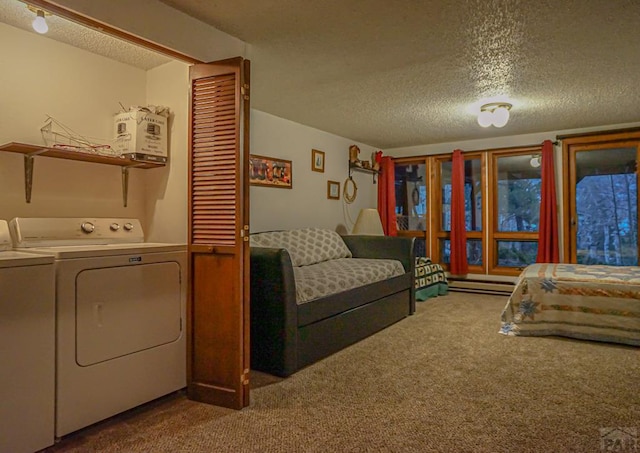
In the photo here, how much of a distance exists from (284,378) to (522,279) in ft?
7.68

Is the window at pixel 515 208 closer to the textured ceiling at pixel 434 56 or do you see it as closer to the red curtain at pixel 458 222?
the red curtain at pixel 458 222

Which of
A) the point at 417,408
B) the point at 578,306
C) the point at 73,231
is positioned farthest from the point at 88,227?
the point at 578,306

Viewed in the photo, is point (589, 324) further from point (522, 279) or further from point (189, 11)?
point (189, 11)

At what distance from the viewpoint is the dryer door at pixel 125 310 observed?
6.32 ft

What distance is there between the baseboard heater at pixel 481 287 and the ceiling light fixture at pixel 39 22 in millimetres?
5237

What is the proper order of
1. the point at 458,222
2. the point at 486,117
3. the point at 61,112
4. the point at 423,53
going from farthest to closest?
the point at 458,222 < the point at 486,117 < the point at 423,53 < the point at 61,112

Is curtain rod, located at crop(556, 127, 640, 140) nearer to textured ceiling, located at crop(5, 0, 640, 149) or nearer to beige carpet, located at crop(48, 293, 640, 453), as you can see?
textured ceiling, located at crop(5, 0, 640, 149)

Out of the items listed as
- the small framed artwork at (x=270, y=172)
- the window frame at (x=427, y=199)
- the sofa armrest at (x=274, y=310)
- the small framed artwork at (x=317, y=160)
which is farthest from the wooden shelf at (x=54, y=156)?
the window frame at (x=427, y=199)

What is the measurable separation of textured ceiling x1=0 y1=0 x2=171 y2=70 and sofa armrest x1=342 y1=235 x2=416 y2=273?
2.76 m

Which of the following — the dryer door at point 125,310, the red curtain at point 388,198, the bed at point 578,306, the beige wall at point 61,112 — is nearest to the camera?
the dryer door at point 125,310

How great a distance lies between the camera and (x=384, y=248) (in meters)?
4.41

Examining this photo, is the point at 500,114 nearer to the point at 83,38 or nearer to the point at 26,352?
the point at 83,38

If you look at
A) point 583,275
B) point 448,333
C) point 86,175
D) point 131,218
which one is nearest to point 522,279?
point 583,275

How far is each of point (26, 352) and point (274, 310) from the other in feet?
4.29
